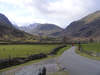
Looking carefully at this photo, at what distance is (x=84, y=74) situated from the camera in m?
22.0

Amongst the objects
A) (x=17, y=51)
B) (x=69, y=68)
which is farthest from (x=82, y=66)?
(x=17, y=51)

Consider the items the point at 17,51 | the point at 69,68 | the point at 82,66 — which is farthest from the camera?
the point at 17,51

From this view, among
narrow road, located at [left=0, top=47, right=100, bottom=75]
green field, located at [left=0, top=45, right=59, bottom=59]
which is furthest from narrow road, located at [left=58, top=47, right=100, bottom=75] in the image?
green field, located at [left=0, top=45, right=59, bottom=59]

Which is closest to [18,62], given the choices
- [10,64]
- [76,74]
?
[10,64]

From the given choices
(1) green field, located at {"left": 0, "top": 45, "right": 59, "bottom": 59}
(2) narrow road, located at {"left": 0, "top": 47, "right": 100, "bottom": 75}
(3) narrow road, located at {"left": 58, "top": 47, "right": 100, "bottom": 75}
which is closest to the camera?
(2) narrow road, located at {"left": 0, "top": 47, "right": 100, "bottom": 75}

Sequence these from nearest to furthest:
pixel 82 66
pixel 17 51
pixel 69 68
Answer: pixel 69 68, pixel 82 66, pixel 17 51

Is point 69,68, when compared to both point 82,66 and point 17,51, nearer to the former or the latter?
point 82,66

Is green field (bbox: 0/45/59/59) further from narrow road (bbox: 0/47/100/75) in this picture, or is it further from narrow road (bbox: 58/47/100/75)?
narrow road (bbox: 58/47/100/75)

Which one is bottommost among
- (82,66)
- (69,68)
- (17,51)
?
(69,68)

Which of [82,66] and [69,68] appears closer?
[69,68]

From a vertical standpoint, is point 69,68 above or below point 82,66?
below

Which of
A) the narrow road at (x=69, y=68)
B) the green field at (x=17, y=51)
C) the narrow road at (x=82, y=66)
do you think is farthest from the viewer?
the green field at (x=17, y=51)

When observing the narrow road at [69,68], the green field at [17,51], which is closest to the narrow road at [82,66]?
the narrow road at [69,68]

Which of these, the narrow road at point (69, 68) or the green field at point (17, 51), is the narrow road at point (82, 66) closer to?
the narrow road at point (69, 68)
